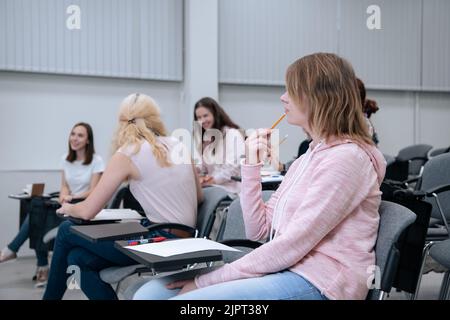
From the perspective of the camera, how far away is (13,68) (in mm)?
4305

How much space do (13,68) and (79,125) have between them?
0.94 metres

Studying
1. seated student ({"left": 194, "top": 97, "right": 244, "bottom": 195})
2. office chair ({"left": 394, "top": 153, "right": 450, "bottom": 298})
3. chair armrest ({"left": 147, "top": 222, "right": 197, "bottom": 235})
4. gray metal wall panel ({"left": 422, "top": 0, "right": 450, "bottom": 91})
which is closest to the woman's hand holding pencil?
chair armrest ({"left": 147, "top": 222, "right": 197, "bottom": 235})

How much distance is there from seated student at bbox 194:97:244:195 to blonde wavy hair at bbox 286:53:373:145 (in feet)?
7.10

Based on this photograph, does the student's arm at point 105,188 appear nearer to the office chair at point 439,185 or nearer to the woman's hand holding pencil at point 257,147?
the woman's hand holding pencil at point 257,147

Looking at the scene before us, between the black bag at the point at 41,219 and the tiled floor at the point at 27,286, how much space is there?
29 centimetres

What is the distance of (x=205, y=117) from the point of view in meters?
3.90

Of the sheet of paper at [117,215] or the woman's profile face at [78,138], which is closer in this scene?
the sheet of paper at [117,215]

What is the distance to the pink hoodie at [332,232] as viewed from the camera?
47.4 inches

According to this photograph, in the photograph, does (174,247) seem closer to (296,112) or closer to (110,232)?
(110,232)

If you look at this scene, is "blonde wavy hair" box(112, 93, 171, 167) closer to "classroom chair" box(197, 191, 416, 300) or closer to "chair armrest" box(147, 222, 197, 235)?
"chair armrest" box(147, 222, 197, 235)

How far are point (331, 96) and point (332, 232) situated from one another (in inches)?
15.0

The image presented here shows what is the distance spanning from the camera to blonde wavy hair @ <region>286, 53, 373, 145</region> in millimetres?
1312

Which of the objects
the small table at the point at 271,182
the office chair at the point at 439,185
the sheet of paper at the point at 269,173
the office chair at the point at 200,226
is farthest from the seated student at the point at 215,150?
the office chair at the point at 439,185
